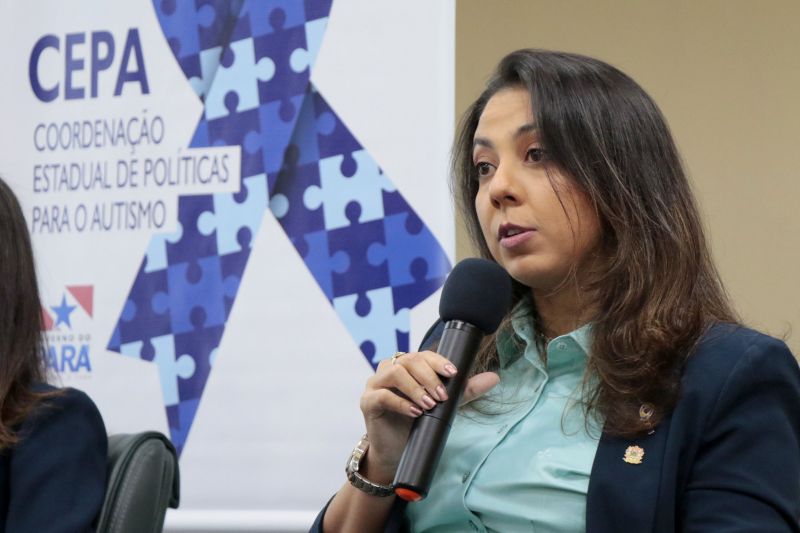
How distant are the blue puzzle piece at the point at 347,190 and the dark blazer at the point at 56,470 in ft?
2.41

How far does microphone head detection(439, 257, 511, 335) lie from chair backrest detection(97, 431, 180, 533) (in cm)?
75

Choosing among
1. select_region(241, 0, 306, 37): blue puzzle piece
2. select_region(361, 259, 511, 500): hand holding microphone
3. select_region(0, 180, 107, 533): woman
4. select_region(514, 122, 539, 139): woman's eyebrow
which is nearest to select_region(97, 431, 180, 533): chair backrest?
select_region(0, 180, 107, 533): woman

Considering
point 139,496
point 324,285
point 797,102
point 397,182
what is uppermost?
point 797,102

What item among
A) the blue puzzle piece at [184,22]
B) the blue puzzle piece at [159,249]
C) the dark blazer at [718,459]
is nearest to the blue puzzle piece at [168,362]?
the blue puzzle piece at [159,249]

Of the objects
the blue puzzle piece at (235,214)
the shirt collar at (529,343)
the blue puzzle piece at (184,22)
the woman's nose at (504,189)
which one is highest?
the blue puzzle piece at (184,22)

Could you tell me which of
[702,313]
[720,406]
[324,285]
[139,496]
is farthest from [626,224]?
[324,285]

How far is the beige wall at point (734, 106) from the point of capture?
2.71 m

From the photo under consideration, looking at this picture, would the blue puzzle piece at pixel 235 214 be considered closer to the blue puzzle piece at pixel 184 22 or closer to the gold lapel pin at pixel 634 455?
the blue puzzle piece at pixel 184 22

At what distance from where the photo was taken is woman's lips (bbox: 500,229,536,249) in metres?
1.53

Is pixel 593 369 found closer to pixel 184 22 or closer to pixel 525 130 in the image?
pixel 525 130

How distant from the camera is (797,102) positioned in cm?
272

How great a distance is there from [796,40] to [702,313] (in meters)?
1.47

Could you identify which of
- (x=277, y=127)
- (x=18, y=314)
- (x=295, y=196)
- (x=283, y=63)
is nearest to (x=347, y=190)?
(x=295, y=196)

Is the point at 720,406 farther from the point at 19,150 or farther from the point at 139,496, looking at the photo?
the point at 19,150
